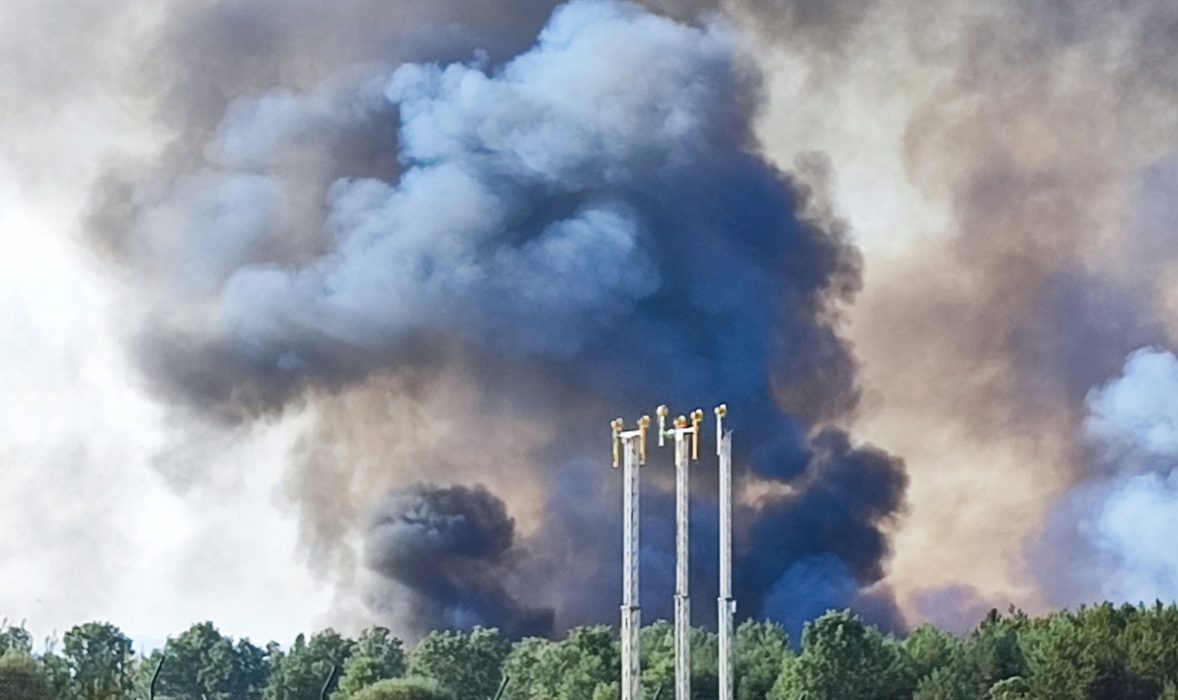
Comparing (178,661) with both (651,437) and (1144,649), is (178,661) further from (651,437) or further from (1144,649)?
(1144,649)

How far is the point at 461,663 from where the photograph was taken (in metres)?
63.3

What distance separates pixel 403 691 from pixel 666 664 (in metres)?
7.50

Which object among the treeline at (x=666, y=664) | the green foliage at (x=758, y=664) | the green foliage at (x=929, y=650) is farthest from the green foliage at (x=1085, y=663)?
the green foliage at (x=758, y=664)

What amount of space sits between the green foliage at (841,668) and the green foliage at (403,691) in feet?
32.5

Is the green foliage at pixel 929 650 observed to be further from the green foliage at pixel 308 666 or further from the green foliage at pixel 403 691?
the green foliage at pixel 308 666

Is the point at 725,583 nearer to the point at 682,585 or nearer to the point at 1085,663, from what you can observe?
the point at 682,585

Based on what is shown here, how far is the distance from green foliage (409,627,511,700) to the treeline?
4 centimetres

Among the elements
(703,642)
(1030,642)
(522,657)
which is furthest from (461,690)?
(1030,642)

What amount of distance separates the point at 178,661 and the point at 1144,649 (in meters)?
31.7

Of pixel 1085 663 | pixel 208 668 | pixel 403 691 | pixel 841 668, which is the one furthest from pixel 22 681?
pixel 1085 663

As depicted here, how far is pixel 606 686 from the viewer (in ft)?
182

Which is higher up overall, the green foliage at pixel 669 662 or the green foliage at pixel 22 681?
the green foliage at pixel 669 662

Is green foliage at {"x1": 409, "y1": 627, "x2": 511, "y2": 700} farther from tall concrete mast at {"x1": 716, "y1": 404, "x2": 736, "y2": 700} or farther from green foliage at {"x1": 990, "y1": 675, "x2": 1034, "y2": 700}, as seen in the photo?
tall concrete mast at {"x1": 716, "y1": 404, "x2": 736, "y2": 700}

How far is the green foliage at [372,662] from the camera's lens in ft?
193
